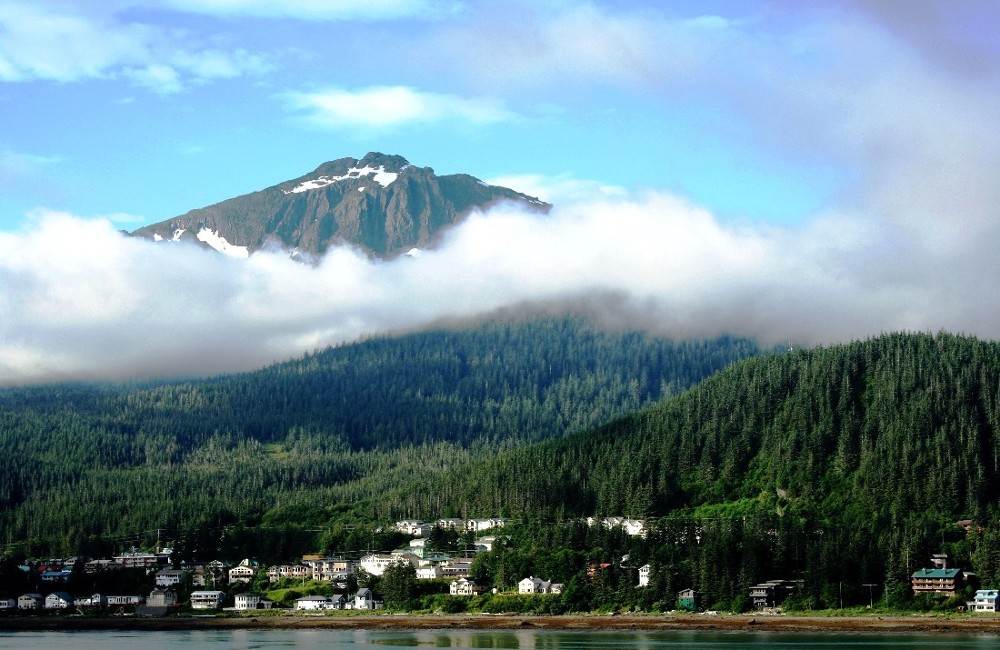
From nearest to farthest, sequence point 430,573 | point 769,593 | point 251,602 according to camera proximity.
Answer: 1. point 769,593
2. point 251,602
3. point 430,573

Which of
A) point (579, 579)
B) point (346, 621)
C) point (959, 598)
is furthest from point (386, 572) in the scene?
point (959, 598)

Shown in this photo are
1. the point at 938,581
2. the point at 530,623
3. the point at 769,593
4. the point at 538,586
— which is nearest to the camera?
the point at 938,581

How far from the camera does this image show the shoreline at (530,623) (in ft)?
485

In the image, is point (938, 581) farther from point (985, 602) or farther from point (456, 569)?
point (456, 569)

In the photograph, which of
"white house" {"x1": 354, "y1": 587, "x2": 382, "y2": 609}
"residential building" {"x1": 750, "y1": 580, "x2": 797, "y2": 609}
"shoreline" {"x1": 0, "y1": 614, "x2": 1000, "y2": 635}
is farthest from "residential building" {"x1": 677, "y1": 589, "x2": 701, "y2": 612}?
"white house" {"x1": 354, "y1": 587, "x2": 382, "y2": 609}

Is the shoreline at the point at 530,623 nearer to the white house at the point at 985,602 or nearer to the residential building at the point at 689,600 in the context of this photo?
the residential building at the point at 689,600

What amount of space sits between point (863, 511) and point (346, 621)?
216 feet

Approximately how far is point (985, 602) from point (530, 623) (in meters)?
46.7

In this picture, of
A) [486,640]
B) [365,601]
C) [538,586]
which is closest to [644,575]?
[538,586]

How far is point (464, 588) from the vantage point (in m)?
183

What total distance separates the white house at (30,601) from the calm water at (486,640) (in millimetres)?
27127

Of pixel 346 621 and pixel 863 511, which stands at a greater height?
pixel 863 511

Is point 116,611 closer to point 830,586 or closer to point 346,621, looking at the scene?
point 346,621

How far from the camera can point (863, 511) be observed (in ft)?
623
